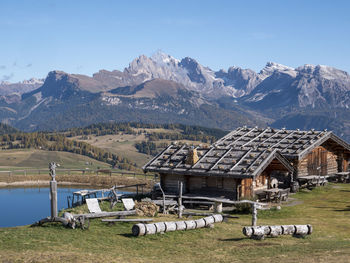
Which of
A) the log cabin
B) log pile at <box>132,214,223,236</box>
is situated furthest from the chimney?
log pile at <box>132,214,223,236</box>

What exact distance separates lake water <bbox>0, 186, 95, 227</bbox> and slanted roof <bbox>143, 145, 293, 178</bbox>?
14.4 metres

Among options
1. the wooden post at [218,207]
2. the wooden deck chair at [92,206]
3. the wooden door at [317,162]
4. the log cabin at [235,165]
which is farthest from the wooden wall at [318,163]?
the wooden deck chair at [92,206]

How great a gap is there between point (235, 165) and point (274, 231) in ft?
49.1

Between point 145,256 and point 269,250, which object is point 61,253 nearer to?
point 145,256

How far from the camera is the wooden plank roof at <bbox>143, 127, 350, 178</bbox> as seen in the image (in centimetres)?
4028

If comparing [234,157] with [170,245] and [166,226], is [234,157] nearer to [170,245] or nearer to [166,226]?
[166,226]

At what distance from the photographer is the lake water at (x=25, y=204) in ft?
167

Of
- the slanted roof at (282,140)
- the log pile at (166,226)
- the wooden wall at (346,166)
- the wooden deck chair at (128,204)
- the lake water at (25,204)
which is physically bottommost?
the lake water at (25,204)

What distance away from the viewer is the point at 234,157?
4228 centimetres

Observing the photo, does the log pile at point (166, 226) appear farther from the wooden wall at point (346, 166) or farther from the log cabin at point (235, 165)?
the wooden wall at point (346, 166)

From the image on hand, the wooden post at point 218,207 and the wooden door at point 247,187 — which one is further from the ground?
the wooden door at point 247,187

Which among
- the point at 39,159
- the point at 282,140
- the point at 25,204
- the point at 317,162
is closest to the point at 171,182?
the point at 282,140

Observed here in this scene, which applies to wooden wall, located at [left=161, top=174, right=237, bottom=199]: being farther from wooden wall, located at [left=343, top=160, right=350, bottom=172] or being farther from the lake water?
wooden wall, located at [left=343, top=160, right=350, bottom=172]

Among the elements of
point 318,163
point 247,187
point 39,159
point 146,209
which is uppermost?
point 318,163
